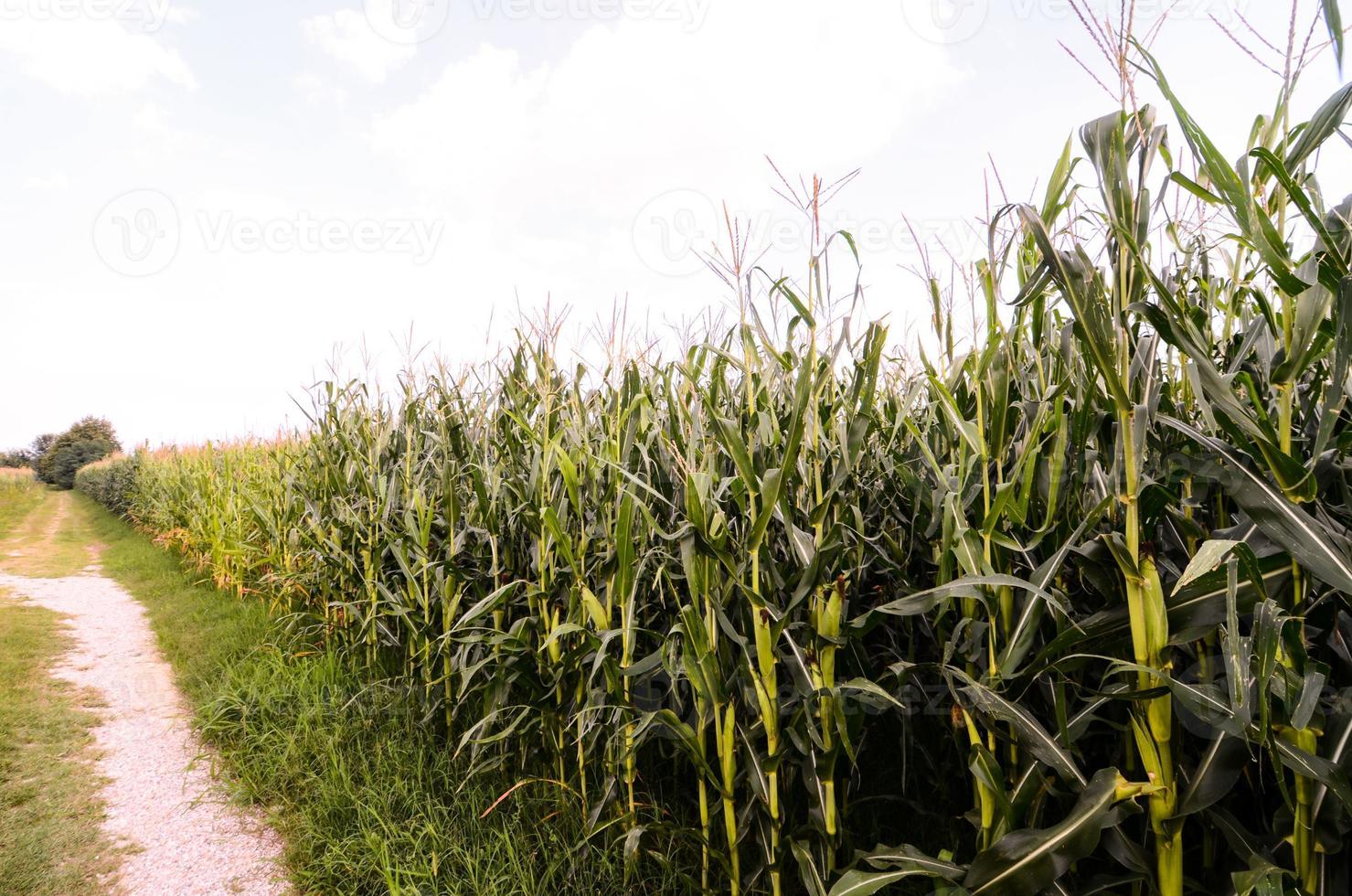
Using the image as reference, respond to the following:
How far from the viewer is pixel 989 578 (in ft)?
5.18

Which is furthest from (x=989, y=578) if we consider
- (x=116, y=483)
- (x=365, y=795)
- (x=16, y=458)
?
(x=16, y=458)

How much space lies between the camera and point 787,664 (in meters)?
2.11

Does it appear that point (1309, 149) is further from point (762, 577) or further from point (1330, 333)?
point (762, 577)

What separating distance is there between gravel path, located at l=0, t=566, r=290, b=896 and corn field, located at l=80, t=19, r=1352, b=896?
97 centimetres

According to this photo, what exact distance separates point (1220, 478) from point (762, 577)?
4.06 ft

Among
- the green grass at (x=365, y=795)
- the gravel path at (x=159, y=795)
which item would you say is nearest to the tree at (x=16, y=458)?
the gravel path at (x=159, y=795)

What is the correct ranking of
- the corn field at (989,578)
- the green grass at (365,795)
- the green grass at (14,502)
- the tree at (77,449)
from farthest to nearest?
the tree at (77,449), the green grass at (14,502), the green grass at (365,795), the corn field at (989,578)

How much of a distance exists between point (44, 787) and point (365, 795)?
2.04 m

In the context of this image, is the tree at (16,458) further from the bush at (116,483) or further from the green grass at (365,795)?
the green grass at (365,795)

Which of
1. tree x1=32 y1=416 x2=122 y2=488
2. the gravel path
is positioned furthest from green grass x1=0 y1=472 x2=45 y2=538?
the gravel path

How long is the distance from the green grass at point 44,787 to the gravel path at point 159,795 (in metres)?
0.10

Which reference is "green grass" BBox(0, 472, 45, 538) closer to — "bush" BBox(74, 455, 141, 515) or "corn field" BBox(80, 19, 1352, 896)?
"bush" BBox(74, 455, 141, 515)

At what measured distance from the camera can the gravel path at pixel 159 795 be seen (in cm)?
308

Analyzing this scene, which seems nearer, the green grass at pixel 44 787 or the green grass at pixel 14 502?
the green grass at pixel 44 787
